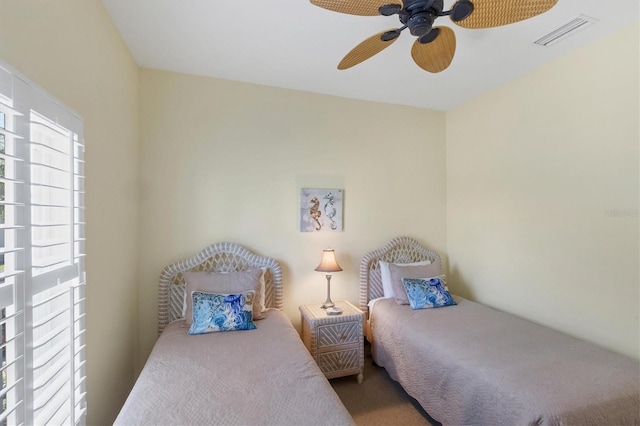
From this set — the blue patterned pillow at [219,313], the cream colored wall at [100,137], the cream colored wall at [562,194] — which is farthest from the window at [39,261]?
the cream colored wall at [562,194]

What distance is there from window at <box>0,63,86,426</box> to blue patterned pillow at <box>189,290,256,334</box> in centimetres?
77

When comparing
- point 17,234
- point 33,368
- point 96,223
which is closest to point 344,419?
point 33,368

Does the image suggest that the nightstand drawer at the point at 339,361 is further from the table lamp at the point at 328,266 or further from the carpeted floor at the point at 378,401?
the table lamp at the point at 328,266

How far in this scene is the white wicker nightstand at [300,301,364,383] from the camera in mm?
2432

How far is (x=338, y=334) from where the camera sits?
2484mm

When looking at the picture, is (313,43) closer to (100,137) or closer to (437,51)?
(437,51)

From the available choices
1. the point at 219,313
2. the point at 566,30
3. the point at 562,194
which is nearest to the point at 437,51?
the point at 566,30

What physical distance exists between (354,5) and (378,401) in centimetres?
266

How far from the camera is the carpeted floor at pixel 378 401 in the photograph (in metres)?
2.10

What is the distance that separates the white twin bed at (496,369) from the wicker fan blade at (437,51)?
181 cm

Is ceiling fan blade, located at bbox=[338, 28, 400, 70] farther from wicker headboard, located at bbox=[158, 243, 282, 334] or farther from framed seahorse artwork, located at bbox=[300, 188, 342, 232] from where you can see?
wicker headboard, located at bbox=[158, 243, 282, 334]

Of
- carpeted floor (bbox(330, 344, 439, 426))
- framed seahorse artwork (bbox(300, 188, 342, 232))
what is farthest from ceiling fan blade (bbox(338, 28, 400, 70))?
carpeted floor (bbox(330, 344, 439, 426))

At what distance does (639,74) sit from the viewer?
1854mm

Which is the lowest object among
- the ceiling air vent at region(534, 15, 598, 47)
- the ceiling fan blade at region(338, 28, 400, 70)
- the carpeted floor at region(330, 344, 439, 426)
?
the carpeted floor at region(330, 344, 439, 426)
